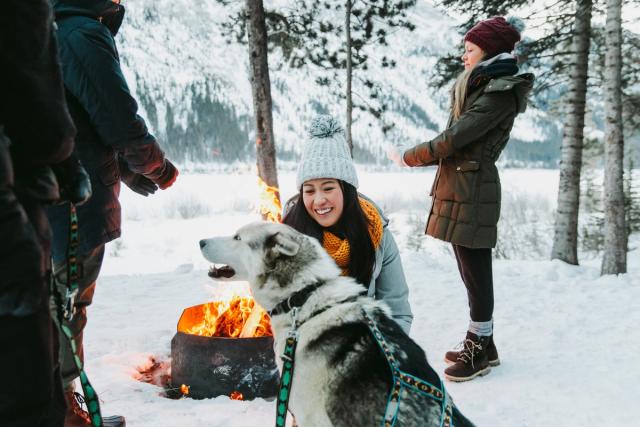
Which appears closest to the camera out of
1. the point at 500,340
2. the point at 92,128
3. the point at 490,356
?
the point at 92,128

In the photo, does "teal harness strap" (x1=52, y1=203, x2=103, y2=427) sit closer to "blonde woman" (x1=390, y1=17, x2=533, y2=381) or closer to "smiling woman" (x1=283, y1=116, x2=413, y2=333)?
"smiling woman" (x1=283, y1=116, x2=413, y2=333)

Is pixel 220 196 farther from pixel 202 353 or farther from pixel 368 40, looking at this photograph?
pixel 202 353

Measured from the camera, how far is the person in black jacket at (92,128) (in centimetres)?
244

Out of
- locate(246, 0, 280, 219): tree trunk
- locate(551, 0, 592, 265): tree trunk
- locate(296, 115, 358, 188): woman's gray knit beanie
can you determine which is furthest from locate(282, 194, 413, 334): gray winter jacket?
locate(551, 0, 592, 265): tree trunk

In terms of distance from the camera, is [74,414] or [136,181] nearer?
[74,414]

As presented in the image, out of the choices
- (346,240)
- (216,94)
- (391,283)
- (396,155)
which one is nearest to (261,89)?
(396,155)

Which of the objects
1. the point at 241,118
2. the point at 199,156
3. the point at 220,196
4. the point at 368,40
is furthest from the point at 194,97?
the point at 368,40

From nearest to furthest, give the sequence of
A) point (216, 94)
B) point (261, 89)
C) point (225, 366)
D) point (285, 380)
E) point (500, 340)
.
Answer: point (285, 380)
point (225, 366)
point (500, 340)
point (261, 89)
point (216, 94)

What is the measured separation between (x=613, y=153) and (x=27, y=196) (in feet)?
27.4

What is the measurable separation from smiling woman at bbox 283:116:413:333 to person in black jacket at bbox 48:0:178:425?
1024 millimetres

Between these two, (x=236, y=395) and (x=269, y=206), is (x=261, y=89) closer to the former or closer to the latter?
(x=269, y=206)

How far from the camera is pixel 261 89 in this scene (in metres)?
6.09

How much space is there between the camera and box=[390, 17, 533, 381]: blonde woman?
349 centimetres

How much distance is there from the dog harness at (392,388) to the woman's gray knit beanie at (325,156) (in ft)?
3.22
